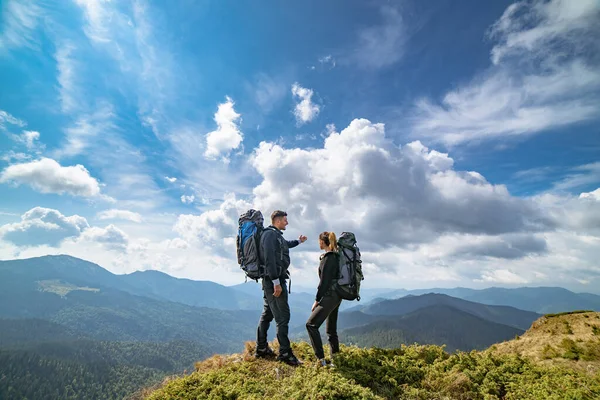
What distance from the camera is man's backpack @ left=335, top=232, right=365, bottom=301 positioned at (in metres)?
8.23

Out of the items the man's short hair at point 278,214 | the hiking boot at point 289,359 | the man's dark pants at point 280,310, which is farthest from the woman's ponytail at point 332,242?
the hiking boot at point 289,359

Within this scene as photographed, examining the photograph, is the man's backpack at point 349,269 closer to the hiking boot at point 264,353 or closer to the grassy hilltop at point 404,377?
the grassy hilltop at point 404,377

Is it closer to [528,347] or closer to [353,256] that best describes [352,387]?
[353,256]

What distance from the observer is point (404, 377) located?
24.6 ft

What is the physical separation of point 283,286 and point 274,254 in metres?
1.01

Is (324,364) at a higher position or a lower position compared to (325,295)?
lower

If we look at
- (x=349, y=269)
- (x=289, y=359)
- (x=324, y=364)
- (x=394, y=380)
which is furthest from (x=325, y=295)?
(x=394, y=380)

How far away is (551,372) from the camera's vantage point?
23.9 ft

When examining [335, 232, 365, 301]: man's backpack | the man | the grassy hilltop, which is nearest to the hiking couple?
the man

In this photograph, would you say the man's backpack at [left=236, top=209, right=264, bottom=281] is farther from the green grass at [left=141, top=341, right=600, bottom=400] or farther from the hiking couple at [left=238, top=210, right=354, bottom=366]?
the green grass at [left=141, top=341, right=600, bottom=400]

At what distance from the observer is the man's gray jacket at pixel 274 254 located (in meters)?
8.38

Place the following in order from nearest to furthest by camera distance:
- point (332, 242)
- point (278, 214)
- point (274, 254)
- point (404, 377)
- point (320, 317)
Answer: point (404, 377) < point (320, 317) < point (332, 242) < point (274, 254) < point (278, 214)

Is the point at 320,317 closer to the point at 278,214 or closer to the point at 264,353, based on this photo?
the point at 264,353

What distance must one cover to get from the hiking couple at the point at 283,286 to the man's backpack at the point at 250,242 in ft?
0.10
